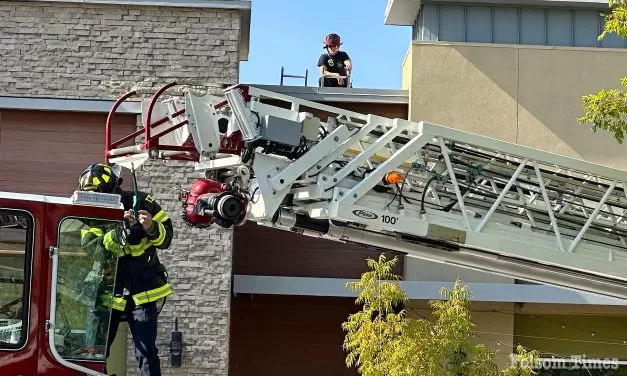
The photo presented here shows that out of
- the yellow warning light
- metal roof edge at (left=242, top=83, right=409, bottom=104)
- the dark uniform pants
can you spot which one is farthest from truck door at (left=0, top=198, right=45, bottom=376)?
metal roof edge at (left=242, top=83, right=409, bottom=104)

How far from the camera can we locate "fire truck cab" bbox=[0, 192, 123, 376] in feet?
20.1

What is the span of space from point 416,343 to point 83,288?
4.84 m

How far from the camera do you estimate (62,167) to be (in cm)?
1365

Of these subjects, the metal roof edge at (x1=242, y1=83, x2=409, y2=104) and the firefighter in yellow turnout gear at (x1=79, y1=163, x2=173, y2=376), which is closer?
the firefighter in yellow turnout gear at (x1=79, y1=163, x2=173, y2=376)

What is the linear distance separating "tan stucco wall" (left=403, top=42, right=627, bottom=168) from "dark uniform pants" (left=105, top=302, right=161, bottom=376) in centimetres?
785

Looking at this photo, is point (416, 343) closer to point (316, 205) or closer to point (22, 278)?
point (316, 205)

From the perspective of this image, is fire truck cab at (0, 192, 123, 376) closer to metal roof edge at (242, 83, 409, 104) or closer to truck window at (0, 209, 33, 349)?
truck window at (0, 209, 33, 349)

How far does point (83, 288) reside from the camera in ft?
20.9

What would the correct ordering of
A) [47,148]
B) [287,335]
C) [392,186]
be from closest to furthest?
[392,186]
[47,148]
[287,335]

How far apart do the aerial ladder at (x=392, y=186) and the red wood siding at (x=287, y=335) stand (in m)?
6.93

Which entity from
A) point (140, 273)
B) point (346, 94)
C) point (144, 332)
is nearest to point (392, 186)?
point (140, 273)

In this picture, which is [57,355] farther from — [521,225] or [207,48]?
[207,48]

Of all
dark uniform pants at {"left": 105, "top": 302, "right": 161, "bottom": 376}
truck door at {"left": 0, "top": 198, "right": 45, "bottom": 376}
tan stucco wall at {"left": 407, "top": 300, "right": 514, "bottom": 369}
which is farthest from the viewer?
tan stucco wall at {"left": 407, "top": 300, "right": 514, "bottom": 369}

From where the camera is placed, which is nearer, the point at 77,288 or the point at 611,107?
the point at 77,288
